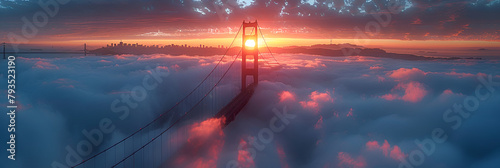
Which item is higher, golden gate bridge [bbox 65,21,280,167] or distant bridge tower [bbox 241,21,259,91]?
distant bridge tower [bbox 241,21,259,91]

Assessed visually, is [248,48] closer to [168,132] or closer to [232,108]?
[232,108]

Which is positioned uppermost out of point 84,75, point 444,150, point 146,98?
point 84,75

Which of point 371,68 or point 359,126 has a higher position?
point 371,68

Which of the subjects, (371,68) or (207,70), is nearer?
(207,70)

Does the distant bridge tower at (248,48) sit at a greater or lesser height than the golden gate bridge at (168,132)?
greater

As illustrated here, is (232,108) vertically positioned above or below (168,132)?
above

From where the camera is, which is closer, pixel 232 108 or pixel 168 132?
pixel 232 108

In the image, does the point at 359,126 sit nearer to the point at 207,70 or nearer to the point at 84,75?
the point at 207,70

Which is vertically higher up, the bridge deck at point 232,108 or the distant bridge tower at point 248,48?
the distant bridge tower at point 248,48

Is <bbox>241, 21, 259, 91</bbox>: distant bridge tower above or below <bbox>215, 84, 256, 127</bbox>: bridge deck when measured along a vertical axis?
above

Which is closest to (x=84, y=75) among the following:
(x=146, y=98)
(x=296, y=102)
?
(x=146, y=98)

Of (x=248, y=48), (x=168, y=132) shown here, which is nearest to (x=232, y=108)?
(x=248, y=48)
